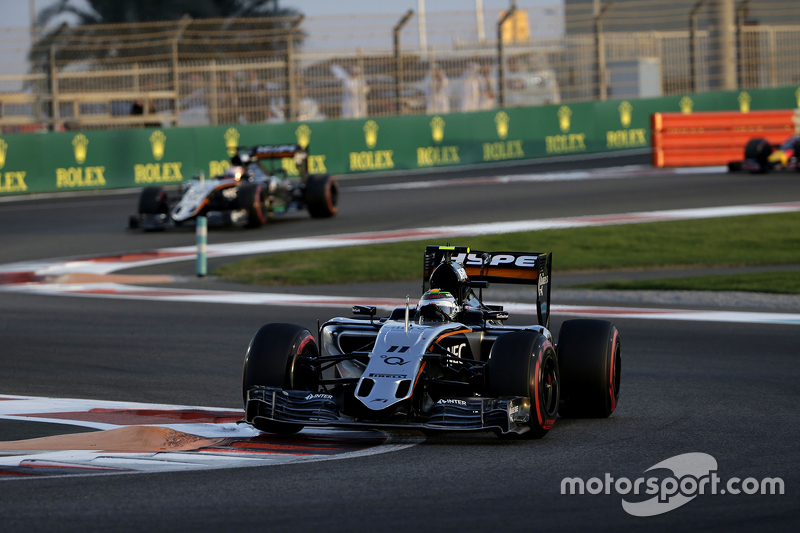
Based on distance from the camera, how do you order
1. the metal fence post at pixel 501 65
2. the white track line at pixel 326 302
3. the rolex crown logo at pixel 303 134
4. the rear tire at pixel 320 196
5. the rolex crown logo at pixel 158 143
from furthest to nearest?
the metal fence post at pixel 501 65 → the rolex crown logo at pixel 303 134 → the rolex crown logo at pixel 158 143 → the rear tire at pixel 320 196 → the white track line at pixel 326 302

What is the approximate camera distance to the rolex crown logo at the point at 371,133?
97.2 ft

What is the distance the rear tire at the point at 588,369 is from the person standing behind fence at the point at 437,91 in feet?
76.7

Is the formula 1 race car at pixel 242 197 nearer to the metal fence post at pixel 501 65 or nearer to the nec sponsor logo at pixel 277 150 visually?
the nec sponsor logo at pixel 277 150

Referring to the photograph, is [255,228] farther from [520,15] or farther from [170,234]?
[520,15]

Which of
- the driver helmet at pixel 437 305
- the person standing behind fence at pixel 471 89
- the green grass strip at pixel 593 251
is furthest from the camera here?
the person standing behind fence at pixel 471 89

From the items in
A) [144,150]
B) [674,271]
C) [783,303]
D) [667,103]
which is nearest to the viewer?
[783,303]

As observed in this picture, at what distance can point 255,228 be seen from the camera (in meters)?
20.4

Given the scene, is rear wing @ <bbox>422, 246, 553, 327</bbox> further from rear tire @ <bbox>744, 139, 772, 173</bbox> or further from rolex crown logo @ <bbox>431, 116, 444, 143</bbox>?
rolex crown logo @ <bbox>431, 116, 444, 143</bbox>

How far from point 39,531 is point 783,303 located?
10.0m

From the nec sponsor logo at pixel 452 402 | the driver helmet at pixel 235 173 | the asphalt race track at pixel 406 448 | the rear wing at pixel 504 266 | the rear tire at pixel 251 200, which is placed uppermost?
the driver helmet at pixel 235 173

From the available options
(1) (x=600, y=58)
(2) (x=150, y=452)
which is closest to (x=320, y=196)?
(1) (x=600, y=58)

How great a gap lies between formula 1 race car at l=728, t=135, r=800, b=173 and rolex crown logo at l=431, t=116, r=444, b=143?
8.20 m

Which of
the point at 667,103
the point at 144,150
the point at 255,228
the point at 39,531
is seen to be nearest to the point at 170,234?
the point at 255,228

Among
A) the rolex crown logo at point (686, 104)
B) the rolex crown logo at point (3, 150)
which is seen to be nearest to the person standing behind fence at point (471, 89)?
the rolex crown logo at point (686, 104)
